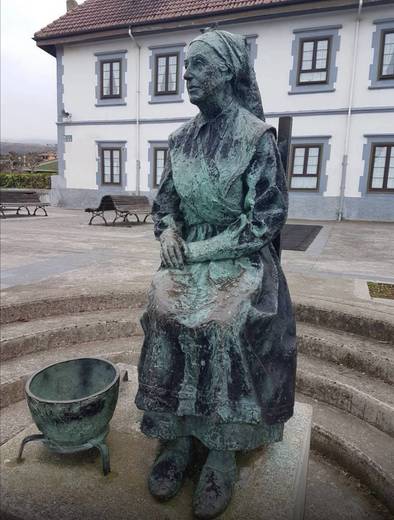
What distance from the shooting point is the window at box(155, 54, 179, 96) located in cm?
1496

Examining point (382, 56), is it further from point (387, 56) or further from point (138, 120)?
point (138, 120)

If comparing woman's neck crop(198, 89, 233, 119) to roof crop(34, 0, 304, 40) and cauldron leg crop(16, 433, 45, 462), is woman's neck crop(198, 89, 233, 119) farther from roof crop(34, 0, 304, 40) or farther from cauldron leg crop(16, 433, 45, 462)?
roof crop(34, 0, 304, 40)

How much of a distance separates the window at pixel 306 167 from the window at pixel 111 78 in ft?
23.2

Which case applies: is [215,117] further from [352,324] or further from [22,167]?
[22,167]

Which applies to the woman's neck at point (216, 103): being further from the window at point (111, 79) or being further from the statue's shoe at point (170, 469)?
the window at point (111, 79)

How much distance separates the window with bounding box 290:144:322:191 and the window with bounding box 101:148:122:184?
697 centimetres

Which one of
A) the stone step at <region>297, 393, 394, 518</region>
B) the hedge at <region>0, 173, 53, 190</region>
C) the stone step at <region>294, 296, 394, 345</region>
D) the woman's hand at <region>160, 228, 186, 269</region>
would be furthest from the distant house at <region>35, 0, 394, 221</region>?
the woman's hand at <region>160, 228, 186, 269</region>

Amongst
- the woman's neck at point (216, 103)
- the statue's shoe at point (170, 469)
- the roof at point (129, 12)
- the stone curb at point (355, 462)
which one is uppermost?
the roof at point (129, 12)

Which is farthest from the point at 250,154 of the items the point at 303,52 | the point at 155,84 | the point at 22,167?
the point at 22,167

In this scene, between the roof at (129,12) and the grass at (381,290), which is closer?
the grass at (381,290)

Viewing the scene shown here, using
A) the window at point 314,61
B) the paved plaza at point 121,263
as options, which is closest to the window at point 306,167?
the window at point 314,61

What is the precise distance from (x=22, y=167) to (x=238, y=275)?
34.1 metres

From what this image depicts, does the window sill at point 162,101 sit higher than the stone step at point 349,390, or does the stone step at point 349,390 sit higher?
the window sill at point 162,101

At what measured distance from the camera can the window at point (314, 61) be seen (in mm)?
12930
